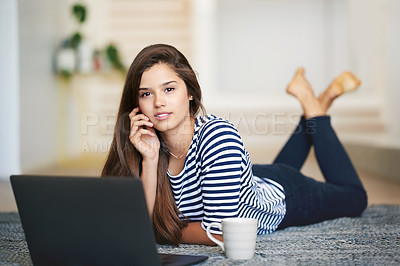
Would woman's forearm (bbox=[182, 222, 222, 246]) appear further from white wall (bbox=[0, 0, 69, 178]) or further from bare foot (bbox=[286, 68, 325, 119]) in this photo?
white wall (bbox=[0, 0, 69, 178])

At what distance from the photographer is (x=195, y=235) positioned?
5.06 feet

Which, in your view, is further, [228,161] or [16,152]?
[16,152]

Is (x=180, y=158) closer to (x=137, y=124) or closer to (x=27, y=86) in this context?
(x=137, y=124)

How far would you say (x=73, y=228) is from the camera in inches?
44.7

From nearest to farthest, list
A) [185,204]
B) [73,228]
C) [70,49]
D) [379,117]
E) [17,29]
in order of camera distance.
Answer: [73,228] < [185,204] < [17,29] < [70,49] < [379,117]

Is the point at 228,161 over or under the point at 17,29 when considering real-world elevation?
under

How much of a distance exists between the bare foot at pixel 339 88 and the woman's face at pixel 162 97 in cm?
92

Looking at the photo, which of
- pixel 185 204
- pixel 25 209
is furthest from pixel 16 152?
pixel 25 209

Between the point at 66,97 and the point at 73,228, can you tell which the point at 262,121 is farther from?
the point at 73,228

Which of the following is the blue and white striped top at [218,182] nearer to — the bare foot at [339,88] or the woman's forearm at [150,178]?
the woman's forearm at [150,178]

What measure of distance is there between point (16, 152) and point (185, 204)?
98.3 inches

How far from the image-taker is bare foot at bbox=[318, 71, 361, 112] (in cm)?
225

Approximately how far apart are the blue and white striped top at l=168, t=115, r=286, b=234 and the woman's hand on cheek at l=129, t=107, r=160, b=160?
97mm

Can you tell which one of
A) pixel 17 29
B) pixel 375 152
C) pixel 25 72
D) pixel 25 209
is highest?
pixel 17 29
